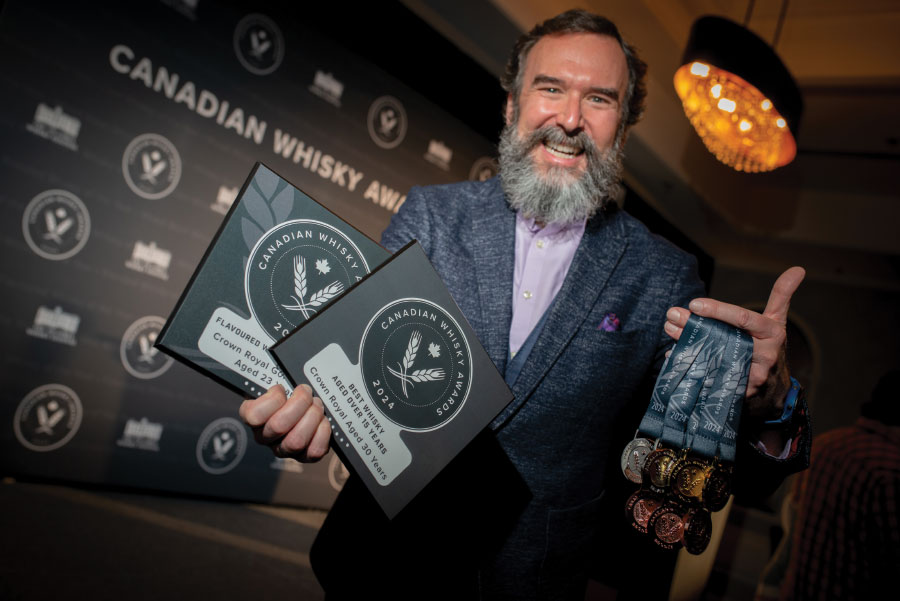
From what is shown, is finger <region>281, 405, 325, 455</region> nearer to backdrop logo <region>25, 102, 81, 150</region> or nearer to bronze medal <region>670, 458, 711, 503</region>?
bronze medal <region>670, 458, 711, 503</region>

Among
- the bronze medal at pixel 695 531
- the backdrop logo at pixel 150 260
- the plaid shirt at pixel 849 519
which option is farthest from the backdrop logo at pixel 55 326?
the plaid shirt at pixel 849 519

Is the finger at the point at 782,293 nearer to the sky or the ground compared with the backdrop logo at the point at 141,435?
nearer to the sky

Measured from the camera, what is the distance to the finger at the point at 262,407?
2.39 feet

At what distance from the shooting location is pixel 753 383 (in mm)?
888

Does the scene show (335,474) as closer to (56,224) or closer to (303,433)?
(56,224)

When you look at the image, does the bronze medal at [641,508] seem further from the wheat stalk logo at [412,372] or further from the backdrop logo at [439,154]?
the backdrop logo at [439,154]

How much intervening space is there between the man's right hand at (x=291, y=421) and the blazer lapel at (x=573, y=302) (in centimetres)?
38

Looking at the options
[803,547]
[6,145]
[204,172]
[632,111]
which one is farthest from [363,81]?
[803,547]

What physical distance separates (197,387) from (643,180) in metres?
4.54

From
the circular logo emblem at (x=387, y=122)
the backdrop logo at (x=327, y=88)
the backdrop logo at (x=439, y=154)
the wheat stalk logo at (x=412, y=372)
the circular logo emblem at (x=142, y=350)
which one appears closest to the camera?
the wheat stalk logo at (x=412, y=372)

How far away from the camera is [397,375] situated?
83 cm

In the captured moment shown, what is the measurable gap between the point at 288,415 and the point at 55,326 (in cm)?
220

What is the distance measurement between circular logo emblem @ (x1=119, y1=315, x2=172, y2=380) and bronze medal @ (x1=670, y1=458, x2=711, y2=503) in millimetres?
2408

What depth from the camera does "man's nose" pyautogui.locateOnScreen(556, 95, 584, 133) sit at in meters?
1.25
